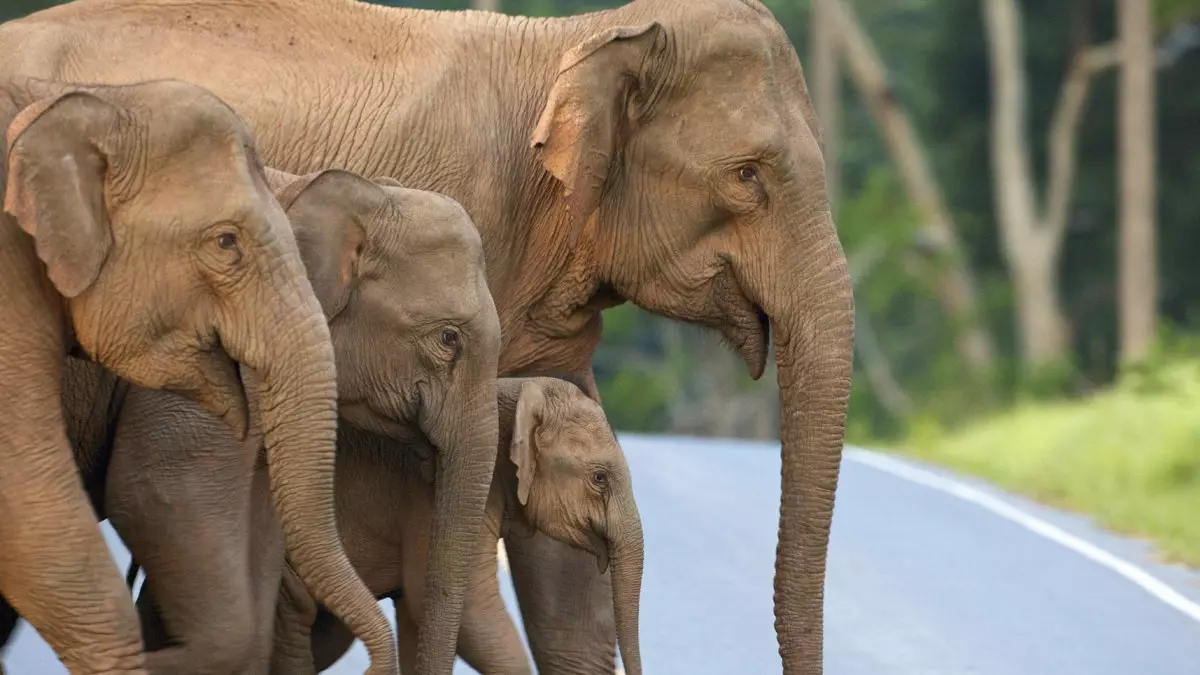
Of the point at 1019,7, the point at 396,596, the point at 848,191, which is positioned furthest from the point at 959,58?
the point at 396,596

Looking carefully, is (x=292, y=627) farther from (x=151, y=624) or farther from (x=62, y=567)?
(x=62, y=567)

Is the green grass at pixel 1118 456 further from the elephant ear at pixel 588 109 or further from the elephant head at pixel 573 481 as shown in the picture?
the elephant ear at pixel 588 109

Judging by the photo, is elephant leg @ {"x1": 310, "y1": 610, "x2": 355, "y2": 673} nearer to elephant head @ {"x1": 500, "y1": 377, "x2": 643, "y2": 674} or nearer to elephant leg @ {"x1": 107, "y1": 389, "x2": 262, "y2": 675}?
elephant head @ {"x1": 500, "y1": 377, "x2": 643, "y2": 674}

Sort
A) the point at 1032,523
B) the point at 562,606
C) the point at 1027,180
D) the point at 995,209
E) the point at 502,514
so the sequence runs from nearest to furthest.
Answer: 1. the point at 502,514
2. the point at 562,606
3. the point at 1032,523
4. the point at 1027,180
5. the point at 995,209

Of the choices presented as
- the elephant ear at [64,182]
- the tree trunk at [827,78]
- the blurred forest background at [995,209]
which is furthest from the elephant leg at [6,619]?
the tree trunk at [827,78]

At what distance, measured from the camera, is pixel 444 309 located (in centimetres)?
825

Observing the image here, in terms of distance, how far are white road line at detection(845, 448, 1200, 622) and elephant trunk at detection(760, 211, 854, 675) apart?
5.12 m

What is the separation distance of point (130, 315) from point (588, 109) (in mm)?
2031

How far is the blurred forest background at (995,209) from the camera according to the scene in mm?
34875

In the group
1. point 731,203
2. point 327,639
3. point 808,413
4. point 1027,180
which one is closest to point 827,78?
point 1027,180

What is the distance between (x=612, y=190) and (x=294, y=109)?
1105mm

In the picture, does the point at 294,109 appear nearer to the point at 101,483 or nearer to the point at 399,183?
the point at 399,183

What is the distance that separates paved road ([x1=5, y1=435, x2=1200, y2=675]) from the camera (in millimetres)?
12242

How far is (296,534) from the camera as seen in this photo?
7223 mm
